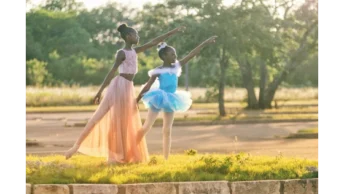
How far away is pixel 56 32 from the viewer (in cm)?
5159

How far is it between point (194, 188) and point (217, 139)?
31.7ft

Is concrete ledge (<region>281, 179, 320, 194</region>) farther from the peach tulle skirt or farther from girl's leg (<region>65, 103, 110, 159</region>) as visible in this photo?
girl's leg (<region>65, 103, 110, 159</region>)

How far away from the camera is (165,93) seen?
34.8 ft

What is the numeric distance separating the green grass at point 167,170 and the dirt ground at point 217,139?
3.36 metres

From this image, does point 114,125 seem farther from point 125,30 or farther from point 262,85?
point 262,85

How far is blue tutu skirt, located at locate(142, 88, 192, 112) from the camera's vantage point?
10.5m

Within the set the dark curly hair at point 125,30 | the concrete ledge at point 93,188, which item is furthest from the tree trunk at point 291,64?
the concrete ledge at point 93,188

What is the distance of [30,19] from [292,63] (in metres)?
20.8

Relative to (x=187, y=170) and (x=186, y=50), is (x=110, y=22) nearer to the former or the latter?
(x=186, y=50)

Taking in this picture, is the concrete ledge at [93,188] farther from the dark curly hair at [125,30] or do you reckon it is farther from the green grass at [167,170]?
the dark curly hair at [125,30]
